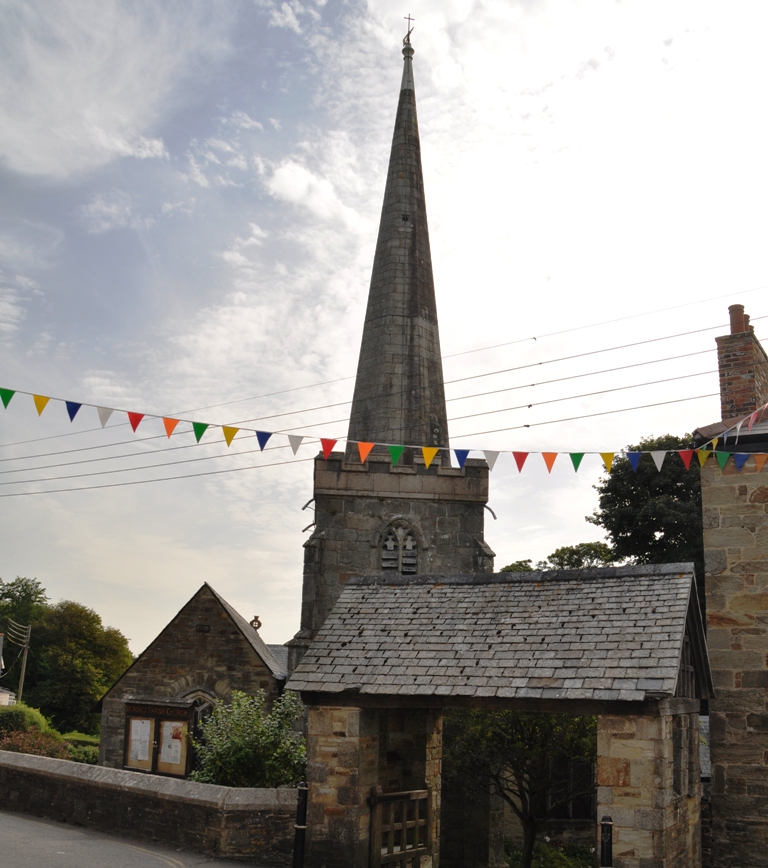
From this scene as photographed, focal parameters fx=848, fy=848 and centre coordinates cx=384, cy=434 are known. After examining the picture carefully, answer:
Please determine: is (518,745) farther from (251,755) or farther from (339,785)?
(339,785)

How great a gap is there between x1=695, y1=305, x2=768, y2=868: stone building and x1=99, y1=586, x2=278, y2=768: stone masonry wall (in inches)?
429

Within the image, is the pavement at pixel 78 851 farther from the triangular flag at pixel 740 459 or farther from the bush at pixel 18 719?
the bush at pixel 18 719

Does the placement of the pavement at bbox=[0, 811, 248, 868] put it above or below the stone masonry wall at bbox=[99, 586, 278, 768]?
below

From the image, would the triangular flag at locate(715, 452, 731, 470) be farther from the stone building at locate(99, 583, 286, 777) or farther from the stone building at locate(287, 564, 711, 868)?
the stone building at locate(99, 583, 286, 777)

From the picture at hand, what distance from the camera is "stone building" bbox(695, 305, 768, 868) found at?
12250 millimetres

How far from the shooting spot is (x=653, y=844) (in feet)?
29.7

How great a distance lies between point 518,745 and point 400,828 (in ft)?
19.5

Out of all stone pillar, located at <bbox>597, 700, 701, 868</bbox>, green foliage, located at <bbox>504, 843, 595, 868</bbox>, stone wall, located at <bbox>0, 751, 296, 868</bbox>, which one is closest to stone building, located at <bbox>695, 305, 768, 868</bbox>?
stone pillar, located at <bbox>597, 700, 701, 868</bbox>

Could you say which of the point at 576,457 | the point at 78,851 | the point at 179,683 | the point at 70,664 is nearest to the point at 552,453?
the point at 576,457

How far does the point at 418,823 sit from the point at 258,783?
7.79ft

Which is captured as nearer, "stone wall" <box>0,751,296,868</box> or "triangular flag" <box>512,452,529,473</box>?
"stone wall" <box>0,751,296,868</box>

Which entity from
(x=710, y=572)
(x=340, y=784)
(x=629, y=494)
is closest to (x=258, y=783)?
(x=340, y=784)

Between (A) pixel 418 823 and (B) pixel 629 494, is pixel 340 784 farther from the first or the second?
(B) pixel 629 494

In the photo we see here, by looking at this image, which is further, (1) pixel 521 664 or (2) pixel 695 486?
(2) pixel 695 486
